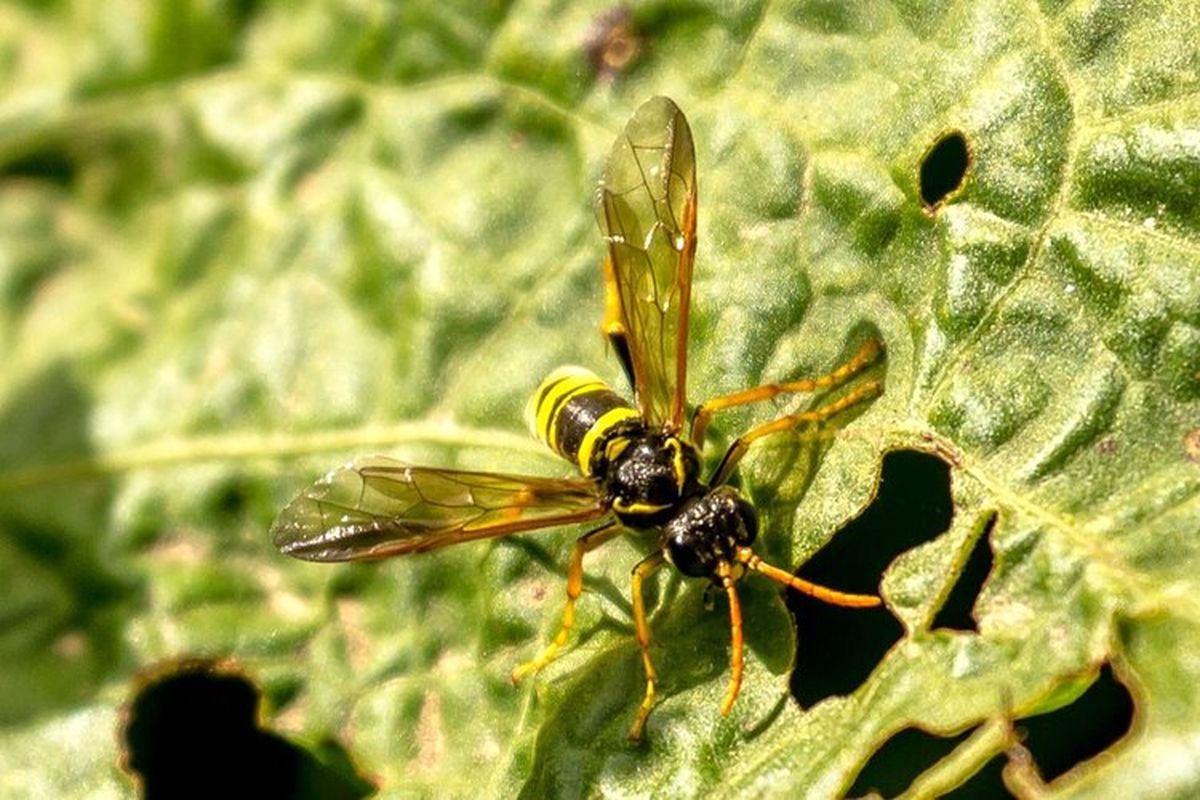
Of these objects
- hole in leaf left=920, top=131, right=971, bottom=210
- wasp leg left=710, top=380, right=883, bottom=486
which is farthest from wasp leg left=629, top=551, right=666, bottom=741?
hole in leaf left=920, top=131, right=971, bottom=210

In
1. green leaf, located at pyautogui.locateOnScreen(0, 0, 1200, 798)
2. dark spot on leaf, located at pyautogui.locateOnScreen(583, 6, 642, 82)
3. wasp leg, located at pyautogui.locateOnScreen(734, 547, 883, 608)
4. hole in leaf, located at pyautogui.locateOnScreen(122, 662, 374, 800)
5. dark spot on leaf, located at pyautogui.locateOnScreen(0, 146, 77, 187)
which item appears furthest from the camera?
dark spot on leaf, located at pyautogui.locateOnScreen(0, 146, 77, 187)

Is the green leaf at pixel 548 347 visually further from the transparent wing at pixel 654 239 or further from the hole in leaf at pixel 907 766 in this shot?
the hole in leaf at pixel 907 766

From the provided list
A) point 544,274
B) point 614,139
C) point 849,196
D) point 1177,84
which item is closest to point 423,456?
point 544,274

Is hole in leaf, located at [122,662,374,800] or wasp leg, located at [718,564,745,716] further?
hole in leaf, located at [122,662,374,800]

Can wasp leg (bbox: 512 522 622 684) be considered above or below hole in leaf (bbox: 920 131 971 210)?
below

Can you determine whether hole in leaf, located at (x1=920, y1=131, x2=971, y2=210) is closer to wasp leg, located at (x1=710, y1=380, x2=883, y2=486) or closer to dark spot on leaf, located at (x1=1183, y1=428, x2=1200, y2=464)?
wasp leg, located at (x1=710, y1=380, x2=883, y2=486)

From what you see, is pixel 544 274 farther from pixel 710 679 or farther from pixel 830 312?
pixel 710 679

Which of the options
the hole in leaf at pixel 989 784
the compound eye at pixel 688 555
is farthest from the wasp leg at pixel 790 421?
the hole in leaf at pixel 989 784
